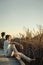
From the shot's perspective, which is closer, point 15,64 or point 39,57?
point 15,64

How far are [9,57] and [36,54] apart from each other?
98 cm

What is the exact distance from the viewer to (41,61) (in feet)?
31.1

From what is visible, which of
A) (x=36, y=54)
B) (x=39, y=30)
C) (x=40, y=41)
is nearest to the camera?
(x=36, y=54)

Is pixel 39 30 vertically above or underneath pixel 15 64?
above

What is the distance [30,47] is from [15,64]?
2.53m

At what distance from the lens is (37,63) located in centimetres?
962

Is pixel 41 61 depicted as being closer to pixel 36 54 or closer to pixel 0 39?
pixel 36 54

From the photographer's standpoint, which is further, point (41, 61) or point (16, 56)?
point (16, 56)

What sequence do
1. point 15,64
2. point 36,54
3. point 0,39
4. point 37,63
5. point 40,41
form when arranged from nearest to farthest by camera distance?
point 15,64 < point 37,63 < point 36,54 < point 40,41 < point 0,39

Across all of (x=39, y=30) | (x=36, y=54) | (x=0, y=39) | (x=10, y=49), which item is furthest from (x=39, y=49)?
Result: (x=0, y=39)

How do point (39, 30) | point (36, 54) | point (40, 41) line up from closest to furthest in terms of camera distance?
point (36, 54) < point (40, 41) < point (39, 30)

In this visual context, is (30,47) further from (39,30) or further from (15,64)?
(15,64)

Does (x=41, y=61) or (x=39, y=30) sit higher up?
(x=39, y=30)

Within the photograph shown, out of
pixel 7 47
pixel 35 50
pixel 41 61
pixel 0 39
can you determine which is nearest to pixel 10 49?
pixel 7 47
